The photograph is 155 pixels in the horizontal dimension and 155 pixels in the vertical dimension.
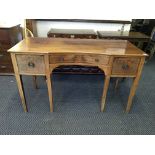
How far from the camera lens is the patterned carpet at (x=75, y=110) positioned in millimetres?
1418

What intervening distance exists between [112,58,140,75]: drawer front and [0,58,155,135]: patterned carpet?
0.55 m

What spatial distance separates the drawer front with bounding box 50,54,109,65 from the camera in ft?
4.21

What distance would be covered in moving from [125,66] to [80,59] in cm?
42

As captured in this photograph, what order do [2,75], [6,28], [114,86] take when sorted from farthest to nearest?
[2,75]
[114,86]
[6,28]

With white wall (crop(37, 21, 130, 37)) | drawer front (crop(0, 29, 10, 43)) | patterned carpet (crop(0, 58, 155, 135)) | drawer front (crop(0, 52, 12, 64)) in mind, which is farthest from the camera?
white wall (crop(37, 21, 130, 37))

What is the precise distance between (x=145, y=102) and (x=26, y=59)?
4.99ft

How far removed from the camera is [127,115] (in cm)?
161

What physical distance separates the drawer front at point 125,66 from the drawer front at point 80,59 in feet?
0.33

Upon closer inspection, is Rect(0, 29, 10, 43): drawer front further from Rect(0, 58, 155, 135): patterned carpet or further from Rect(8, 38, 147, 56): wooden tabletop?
Rect(8, 38, 147, 56): wooden tabletop

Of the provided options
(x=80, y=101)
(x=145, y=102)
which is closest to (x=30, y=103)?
(x=80, y=101)

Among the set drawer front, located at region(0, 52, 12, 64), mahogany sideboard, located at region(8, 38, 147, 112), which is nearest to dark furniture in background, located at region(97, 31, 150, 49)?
mahogany sideboard, located at region(8, 38, 147, 112)

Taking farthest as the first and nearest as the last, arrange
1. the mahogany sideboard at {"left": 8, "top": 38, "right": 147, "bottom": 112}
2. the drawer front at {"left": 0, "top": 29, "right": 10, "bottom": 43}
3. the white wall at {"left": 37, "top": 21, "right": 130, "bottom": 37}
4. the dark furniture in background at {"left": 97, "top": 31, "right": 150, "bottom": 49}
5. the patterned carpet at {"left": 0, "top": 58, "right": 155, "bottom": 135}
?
the white wall at {"left": 37, "top": 21, "right": 130, "bottom": 37}, the dark furniture in background at {"left": 97, "top": 31, "right": 150, "bottom": 49}, the drawer front at {"left": 0, "top": 29, "right": 10, "bottom": 43}, the patterned carpet at {"left": 0, "top": 58, "right": 155, "bottom": 135}, the mahogany sideboard at {"left": 8, "top": 38, "right": 147, "bottom": 112}
